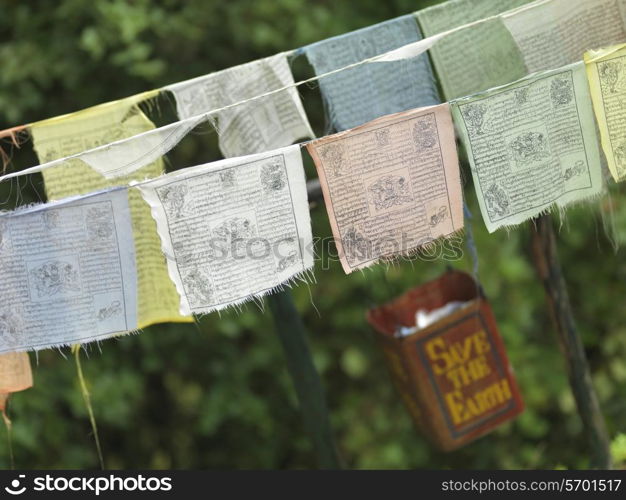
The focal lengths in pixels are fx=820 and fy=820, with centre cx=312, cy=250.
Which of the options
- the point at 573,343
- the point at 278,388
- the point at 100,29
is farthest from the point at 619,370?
the point at 100,29

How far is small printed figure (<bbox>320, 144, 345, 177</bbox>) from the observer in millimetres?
1388

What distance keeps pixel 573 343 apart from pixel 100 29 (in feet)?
5.56

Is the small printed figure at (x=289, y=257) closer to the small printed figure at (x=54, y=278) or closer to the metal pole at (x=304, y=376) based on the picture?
the small printed figure at (x=54, y=278)

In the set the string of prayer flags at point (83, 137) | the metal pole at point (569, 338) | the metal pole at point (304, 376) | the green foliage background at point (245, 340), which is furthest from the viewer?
the green foliage background at point (245, 340)

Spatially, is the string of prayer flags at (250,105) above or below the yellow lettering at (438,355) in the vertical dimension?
above

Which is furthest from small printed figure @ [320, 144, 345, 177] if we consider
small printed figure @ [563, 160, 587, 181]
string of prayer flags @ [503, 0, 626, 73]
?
string of prayer flags @ [503, 0, 626, 73]

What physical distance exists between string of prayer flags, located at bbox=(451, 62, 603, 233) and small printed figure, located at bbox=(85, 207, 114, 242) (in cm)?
62

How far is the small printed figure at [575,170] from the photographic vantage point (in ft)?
5.09

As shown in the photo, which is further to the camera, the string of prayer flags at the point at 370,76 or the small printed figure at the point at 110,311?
the string of prayer flags at the point at 370,76

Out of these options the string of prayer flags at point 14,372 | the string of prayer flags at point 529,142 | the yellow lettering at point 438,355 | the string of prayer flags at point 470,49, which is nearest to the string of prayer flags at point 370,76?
the string of prayer flags at point 470,49

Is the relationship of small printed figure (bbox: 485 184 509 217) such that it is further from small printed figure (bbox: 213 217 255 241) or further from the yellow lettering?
the yellow lettering

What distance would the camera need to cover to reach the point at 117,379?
9.09 ft

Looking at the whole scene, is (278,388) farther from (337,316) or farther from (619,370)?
(619,370)

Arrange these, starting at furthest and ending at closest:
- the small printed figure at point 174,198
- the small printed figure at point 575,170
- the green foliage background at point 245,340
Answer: the green foliage background at point 245,340 → the small printed figure at point 575,170 → the small printed figure at point 174,198
